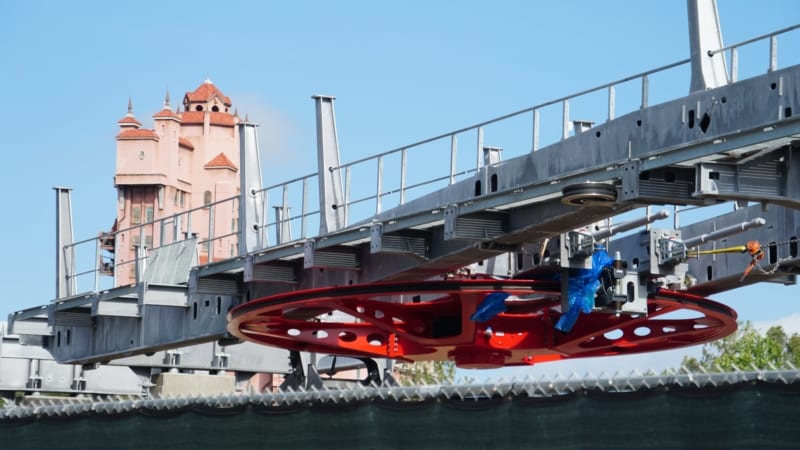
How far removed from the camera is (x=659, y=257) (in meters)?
25.7

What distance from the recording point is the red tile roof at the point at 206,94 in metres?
134

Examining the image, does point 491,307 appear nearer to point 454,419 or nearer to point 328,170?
point 328,170

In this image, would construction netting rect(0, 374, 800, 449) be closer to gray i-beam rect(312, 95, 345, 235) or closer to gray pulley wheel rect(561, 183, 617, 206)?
gray pulley wheel rect(561, 183, 617, 206)

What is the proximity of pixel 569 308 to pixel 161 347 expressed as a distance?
1082 centimetres

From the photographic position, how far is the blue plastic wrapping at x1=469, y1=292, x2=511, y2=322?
27.6 m

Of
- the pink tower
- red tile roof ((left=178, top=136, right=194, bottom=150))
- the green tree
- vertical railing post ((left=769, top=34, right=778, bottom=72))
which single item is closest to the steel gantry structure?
vertical railing post ((left=769, top=34, right=778, bottom=72))

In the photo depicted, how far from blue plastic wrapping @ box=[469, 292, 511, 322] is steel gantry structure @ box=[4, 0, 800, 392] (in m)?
0.04

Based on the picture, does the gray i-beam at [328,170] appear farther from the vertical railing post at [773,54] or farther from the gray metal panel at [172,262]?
the vertical railing post at [773,54]

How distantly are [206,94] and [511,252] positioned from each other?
112 meters

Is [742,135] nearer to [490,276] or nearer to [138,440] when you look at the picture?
[138,440]

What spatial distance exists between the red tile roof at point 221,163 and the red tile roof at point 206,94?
8.23 m

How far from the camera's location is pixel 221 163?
127 metres

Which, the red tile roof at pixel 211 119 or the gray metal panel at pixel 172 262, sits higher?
the red tile roof at pixel 211 119

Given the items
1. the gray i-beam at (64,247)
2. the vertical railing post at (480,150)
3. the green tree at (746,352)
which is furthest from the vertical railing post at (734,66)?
the green tree at (746,352)
